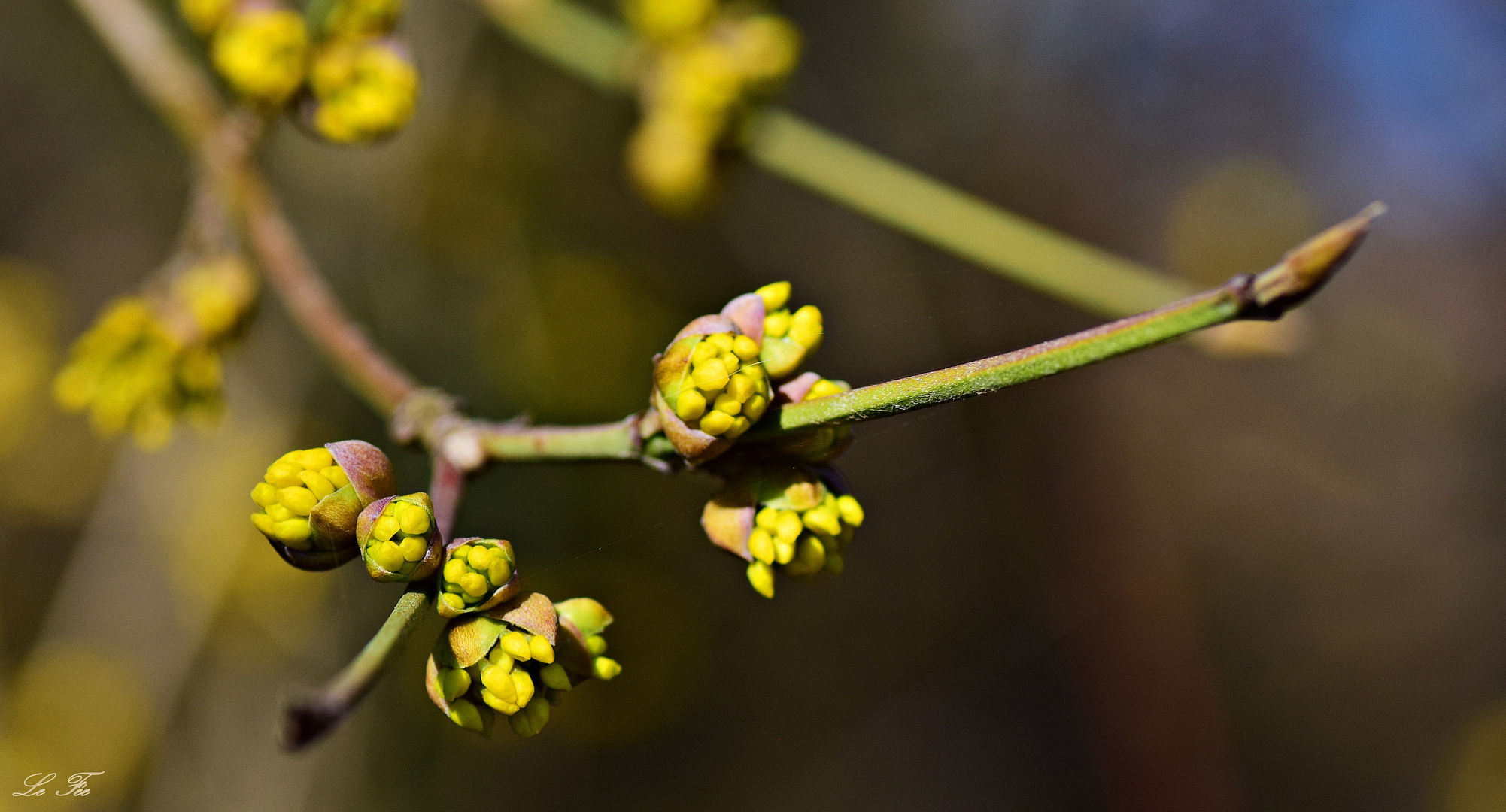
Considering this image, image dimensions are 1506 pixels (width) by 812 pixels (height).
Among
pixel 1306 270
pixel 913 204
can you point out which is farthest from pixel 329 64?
pixel 1306 270

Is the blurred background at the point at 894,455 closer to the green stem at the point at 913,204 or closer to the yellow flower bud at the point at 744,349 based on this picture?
the green stem at the point at 913,204

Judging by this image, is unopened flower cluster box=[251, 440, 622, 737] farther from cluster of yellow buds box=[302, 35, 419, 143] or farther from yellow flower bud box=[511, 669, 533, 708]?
cluster of yellow buds box=[302, 35, 419, 143]

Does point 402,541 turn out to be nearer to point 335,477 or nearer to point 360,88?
point 335,477

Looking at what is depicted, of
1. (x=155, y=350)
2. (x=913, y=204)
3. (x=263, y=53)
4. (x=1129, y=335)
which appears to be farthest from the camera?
(x=913, y=204)

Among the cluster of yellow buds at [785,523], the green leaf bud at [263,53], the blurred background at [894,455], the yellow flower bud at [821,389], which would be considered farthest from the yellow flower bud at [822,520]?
the blurred background at [894,455]

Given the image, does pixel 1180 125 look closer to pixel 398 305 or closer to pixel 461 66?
pixel 461 66

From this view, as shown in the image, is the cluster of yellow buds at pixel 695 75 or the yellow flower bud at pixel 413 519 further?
the cluster of yellow buds at pixel 695 75
